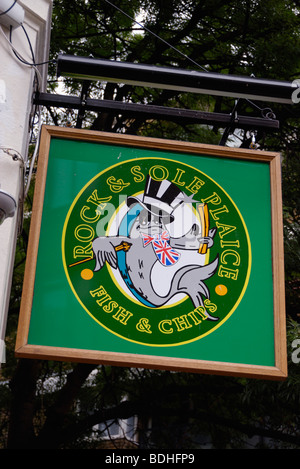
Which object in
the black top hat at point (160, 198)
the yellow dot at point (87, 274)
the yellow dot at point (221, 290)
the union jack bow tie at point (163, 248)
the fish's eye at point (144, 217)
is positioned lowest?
the yellow dot at point (221, 290)

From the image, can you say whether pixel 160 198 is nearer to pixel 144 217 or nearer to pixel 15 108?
pixel 144 217

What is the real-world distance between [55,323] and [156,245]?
744mm

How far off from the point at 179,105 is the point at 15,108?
592 centimetres

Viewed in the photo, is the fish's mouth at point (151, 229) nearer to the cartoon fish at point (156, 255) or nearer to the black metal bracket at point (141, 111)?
the cartoon fish at point (156, 255)

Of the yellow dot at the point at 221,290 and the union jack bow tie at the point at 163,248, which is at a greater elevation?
the union jack bow tie at the point at 163,248

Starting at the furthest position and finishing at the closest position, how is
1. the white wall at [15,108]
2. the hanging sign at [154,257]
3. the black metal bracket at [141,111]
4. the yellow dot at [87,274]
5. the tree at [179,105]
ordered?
1. the tree at [179,105]
2. the black metal bracket at [141,111]
3. the white wall at [15,108]
4. the yellow dot at [87,274]
5. the hanging sign at [154,257]

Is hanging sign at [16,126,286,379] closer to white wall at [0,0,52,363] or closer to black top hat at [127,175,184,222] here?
black top hat at [127,175,184,222]

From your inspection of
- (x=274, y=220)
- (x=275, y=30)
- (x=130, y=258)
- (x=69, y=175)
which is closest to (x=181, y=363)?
(x=130, y=258)

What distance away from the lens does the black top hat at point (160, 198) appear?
368cm

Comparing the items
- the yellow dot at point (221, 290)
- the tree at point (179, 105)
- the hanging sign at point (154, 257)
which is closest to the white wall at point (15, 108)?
the hanging sign at point (154, 257)

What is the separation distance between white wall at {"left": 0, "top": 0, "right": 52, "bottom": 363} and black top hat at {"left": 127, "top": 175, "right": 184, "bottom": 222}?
728mm

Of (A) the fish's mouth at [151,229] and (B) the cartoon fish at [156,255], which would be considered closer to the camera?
(B) the cartoon fish at [156,255]

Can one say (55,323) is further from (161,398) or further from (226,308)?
(161,398)

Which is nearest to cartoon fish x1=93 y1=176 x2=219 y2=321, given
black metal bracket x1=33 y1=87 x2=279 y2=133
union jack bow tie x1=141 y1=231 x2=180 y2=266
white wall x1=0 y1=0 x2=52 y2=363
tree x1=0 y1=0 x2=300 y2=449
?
union jack bow tie x1=141 y1=231 x2=180 y2=266
